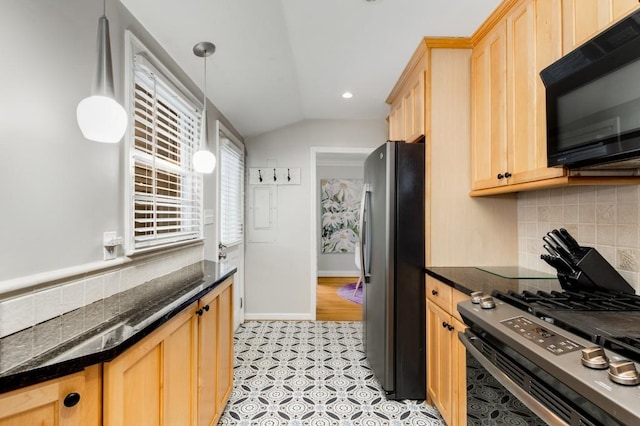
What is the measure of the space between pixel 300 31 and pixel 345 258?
4.77 m

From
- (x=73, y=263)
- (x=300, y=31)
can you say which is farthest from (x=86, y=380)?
(x=300, y=31)

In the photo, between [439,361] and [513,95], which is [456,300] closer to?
[439,361]

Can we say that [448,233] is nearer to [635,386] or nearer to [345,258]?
[635,386]

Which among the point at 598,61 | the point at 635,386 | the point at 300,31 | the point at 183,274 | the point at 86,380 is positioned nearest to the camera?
the point at 635,386

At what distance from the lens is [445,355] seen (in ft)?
5.73

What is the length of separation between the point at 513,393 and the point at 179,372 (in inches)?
48.1

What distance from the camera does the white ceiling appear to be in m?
1.67

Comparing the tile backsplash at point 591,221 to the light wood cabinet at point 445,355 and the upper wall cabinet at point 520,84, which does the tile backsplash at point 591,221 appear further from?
the light wood cabinet at point 445,355

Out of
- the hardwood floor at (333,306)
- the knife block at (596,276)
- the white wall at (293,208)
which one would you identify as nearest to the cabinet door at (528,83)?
the knife block at (596,276)

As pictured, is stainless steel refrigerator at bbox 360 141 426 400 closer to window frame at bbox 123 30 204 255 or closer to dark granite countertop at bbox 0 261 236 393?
dark granite countertop at bbox 0 261 236 393

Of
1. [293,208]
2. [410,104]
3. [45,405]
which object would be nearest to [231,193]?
[293,208]

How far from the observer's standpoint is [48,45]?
1042 mm

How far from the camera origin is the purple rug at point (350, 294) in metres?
4.60

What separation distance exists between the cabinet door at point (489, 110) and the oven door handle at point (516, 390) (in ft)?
3.10
